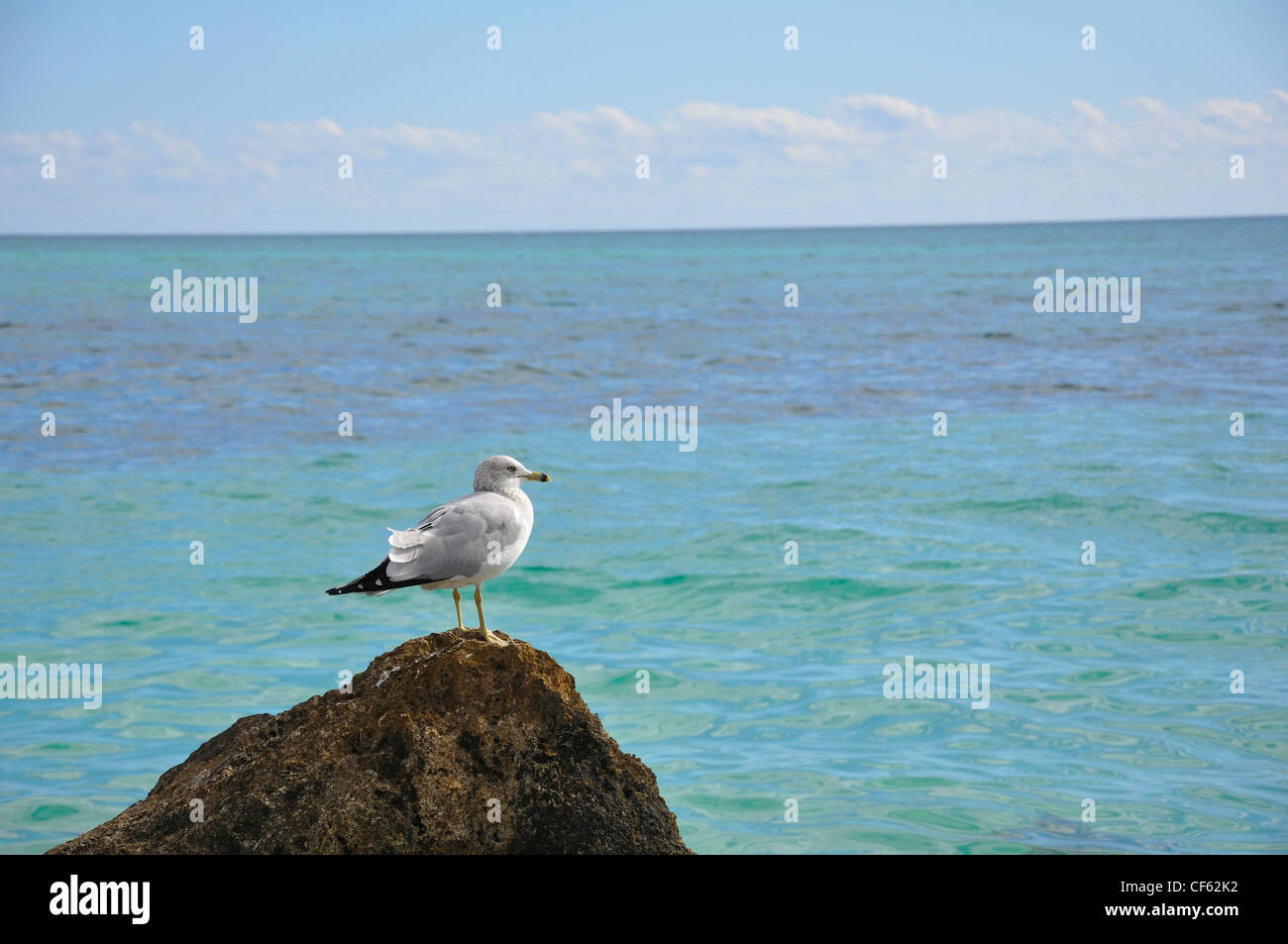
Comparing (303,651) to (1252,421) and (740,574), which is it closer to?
(740,574)

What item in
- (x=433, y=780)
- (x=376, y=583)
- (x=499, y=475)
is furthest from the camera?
(x=499, y=475)

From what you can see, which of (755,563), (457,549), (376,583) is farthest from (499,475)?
(755,563)

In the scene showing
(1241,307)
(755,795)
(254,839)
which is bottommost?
(755,795)

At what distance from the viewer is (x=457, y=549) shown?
15.8 feet

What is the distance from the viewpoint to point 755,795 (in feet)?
29.2

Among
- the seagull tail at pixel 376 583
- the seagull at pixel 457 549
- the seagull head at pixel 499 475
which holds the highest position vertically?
the seagull head at pixel 499 475

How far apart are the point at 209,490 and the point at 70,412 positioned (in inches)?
279

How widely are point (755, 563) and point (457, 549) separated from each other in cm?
1060

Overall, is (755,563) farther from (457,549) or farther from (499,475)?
(457,549)

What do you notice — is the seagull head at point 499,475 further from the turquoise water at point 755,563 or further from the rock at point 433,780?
the turquoise water at point 755,563

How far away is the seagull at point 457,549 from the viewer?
15.7 ft

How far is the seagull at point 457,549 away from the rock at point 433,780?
0.27 m

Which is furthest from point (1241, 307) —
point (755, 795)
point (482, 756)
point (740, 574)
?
point (482, 756)

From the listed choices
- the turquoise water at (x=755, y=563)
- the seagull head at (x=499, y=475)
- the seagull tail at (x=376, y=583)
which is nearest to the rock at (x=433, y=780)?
the seagull tail at (x=376, y=583)
